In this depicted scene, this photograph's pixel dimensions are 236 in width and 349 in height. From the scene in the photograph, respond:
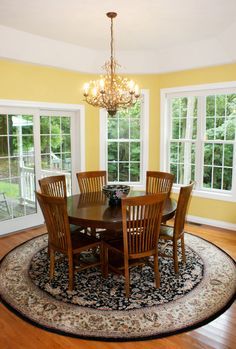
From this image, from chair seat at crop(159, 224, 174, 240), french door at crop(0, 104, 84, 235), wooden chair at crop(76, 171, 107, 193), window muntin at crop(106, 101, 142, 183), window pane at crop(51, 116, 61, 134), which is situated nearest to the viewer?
chair seat at crop(159, 224, 174, 240)

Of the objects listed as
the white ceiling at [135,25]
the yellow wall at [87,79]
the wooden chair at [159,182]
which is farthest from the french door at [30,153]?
the wooden chair at [159,182]

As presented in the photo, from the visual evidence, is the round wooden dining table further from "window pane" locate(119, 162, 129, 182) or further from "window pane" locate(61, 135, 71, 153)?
"window pane" locate(119, 162, 129, 182)

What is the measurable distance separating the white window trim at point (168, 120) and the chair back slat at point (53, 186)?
7.33ft

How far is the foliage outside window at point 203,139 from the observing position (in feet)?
16.1

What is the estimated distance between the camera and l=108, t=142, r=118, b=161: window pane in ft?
19.1

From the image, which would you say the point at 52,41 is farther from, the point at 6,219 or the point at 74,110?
the point at 6,219

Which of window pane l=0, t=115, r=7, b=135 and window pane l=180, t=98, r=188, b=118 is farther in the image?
window pane l=180, t=98, r=188, b=118

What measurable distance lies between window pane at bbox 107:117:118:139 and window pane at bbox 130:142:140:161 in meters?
0.36

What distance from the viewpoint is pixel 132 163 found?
586 centimetres

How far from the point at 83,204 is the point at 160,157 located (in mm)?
2568

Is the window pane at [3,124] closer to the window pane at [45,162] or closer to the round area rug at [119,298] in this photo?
the window pane at [45,162]

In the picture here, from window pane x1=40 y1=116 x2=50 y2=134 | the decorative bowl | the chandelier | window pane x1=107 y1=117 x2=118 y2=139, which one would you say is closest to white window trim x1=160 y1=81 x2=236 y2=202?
window pane x1=107 y1=117 x2=118 y2=139

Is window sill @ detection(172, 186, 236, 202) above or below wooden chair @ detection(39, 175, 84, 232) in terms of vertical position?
below

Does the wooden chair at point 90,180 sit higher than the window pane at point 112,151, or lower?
lower
